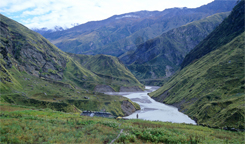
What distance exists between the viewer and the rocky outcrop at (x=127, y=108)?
104519mm

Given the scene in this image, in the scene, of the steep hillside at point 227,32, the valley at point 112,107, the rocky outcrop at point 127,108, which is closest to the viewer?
the valley at point 112,107

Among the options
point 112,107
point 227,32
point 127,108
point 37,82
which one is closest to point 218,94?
point 127,108

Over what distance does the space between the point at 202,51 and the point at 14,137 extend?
207507 mm

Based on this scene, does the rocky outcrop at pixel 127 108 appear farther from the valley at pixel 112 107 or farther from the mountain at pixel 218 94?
the mountain at pixel 218 94

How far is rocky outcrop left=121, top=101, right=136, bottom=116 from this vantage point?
104519mm

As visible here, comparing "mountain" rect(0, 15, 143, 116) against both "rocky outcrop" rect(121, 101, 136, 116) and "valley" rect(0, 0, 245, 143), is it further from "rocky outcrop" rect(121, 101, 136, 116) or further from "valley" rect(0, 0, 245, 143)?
"rocky outcrop" rect(121, 101, 136, 116)

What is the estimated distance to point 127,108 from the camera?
108125mm

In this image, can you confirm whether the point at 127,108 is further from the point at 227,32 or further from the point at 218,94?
the point at 227,32

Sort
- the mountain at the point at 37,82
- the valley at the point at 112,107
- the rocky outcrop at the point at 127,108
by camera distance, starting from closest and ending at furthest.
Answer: the valley at the point at 112,107 < the mountain at the point at 37,82 < the rocky outcrop at the point at 127,108

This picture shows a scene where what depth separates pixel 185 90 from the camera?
117 metres

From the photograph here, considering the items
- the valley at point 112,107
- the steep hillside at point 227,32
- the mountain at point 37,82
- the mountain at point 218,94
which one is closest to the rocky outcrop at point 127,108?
the valley at point 112,107

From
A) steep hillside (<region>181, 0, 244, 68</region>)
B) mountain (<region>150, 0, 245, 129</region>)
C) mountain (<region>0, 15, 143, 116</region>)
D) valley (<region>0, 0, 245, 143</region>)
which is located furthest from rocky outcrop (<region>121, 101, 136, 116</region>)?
steep hillside (<region>181, 0, 244, 68</region>)

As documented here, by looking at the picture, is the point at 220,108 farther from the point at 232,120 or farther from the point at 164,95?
the point at 164,95

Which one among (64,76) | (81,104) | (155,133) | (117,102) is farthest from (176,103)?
(64,76)
